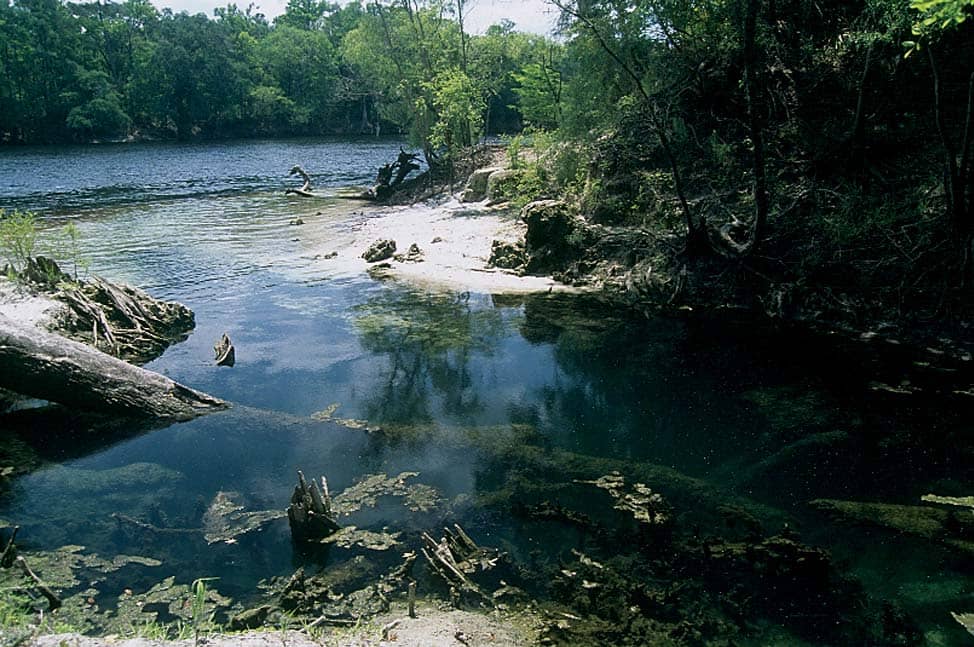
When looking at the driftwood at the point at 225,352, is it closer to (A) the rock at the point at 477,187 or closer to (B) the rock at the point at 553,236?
(B) the rock at the point at 553,236

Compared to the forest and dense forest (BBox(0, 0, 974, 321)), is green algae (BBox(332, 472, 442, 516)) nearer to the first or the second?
the forest

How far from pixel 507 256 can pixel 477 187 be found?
11.8m

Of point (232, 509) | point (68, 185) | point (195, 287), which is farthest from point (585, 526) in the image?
point (68, 185)

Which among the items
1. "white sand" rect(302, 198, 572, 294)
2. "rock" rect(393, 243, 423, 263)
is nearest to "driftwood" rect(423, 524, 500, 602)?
"white sand" rect(302, 198, 572, 294)

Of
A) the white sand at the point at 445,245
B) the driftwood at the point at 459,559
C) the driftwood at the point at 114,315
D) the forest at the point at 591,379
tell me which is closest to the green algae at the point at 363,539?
the forest at the point at 591,379

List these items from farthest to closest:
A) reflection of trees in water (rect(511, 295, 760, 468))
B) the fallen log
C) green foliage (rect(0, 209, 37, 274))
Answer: green foliage (rect(0, 209, 37, 274))
the fallen log
reflection of trees in water (rect(511, 295, 760, 468))

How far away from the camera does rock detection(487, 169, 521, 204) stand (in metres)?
29.3

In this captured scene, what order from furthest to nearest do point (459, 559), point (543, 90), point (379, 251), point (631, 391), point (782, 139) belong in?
point (543, 90)
point (379, 251)
point (782, 139)
point (631, 391)
point (459, 559)

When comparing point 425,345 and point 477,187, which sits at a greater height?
point 477,187

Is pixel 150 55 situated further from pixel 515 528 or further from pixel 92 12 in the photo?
pixel 515 528

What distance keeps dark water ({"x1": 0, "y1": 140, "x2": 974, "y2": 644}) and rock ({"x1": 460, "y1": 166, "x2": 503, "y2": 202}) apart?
511 inches

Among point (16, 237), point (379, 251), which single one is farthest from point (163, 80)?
point (16, 237)

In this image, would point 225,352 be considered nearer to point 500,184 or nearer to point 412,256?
point 412,256

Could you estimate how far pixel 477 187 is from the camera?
3231 cm
